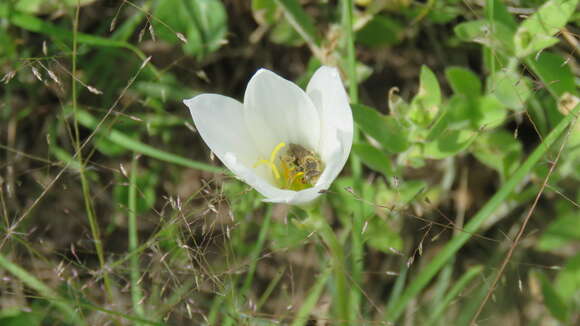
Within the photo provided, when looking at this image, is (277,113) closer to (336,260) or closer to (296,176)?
(296,176)

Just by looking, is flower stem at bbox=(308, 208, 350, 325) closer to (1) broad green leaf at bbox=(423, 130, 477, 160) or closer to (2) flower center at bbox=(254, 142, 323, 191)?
(2) flower center at bbox=(254, 142, 323, 191)

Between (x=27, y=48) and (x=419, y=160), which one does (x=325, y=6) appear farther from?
(x=27, y=48)

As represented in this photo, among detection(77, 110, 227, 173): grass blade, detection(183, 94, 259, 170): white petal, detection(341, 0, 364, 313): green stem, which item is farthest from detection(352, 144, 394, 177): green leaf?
detection(77, 110, 227, 173): grass blade

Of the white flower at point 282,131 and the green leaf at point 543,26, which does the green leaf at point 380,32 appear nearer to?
the green leaf at point 543,26

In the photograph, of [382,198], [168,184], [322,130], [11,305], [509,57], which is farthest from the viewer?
[168,184]

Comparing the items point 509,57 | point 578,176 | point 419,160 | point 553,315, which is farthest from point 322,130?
point 553,315

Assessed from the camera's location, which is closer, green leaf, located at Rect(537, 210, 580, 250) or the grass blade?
the grass blade

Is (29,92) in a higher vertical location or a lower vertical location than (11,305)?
higher

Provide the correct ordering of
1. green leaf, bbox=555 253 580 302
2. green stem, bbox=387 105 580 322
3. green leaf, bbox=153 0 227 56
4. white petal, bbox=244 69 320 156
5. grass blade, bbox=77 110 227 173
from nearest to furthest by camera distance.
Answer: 1. white petal, bbox=244 69 320 156
2. green stem, bbox=387 105 580 322
3. grass blade, bbox=77 110 227 173
4. green leaf, bbox=555 253 580 302
5. green leaf, bbox=153 0 227 56
